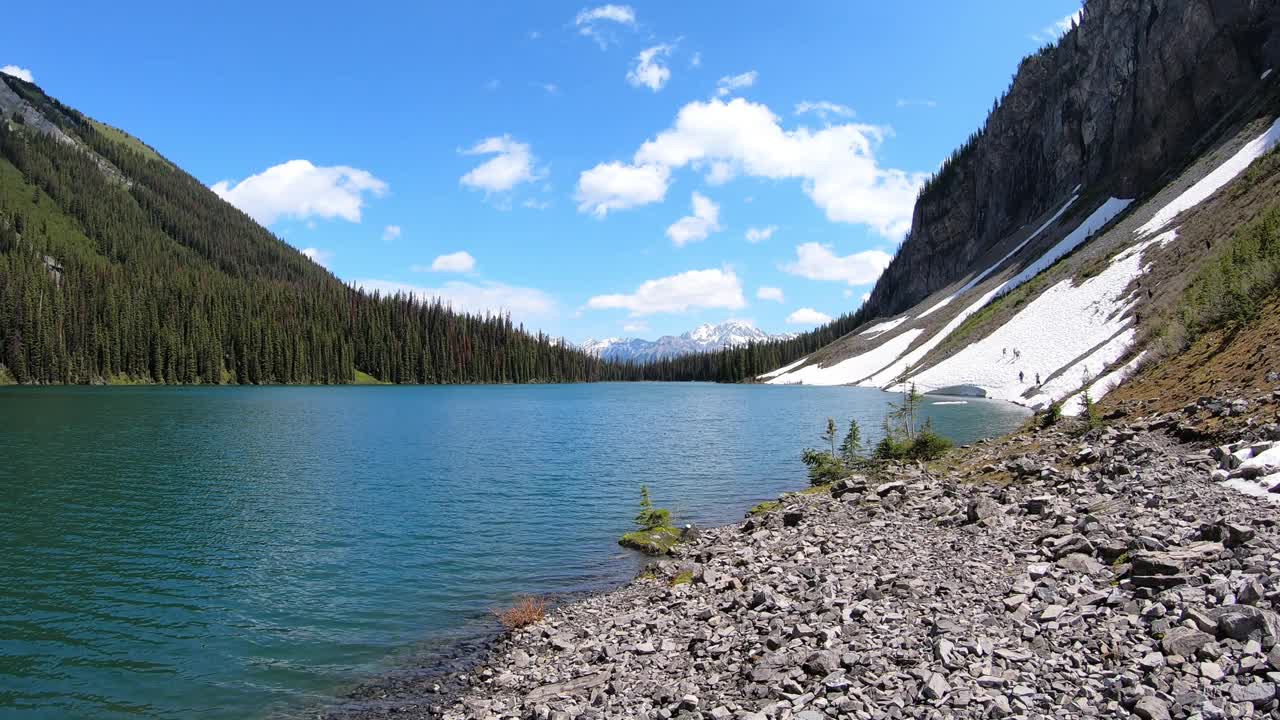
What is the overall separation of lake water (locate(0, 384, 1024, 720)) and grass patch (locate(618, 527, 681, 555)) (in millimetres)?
769

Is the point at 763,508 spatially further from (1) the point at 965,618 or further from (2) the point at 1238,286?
(2) the point at 1238,286

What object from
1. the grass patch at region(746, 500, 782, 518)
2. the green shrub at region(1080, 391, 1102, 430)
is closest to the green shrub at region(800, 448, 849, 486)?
the grass patch at region(746, 500, 782, 518)

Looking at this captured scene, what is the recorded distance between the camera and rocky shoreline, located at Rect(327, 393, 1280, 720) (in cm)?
866

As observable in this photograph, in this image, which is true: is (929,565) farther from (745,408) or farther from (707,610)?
(745,408)

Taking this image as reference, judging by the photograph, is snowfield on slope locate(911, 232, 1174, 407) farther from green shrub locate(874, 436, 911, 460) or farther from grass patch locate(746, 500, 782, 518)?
grass patch locate(746, 500, 782, 518)

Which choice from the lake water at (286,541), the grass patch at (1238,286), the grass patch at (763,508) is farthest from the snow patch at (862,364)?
the grass patch at (763,508)

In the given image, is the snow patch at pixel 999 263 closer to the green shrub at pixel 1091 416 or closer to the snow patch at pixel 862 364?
the snow patch at pixel 862 364

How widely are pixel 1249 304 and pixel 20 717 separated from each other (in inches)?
1709

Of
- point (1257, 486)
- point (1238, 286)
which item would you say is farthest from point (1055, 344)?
point (1257, 486)

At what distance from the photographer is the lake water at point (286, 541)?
14.8 m

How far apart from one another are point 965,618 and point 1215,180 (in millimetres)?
109315

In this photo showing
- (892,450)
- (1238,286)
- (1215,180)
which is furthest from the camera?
(1215,180)

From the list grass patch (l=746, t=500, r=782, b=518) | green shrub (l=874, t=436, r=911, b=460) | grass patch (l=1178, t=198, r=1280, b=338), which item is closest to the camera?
grass patch (l=746, t=500, r=782, b=518)

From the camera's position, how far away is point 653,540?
79.5 ft
